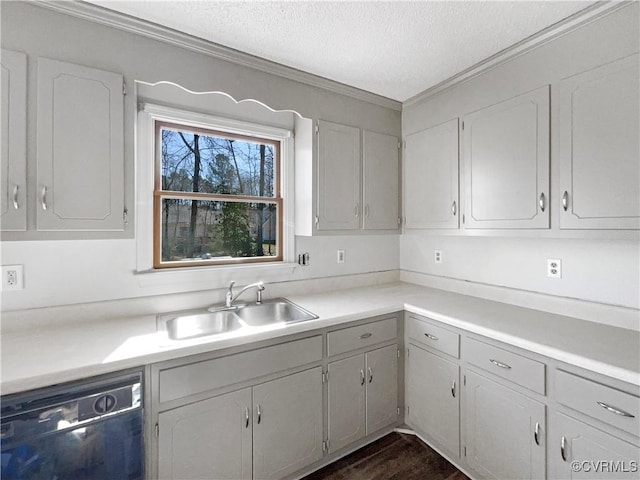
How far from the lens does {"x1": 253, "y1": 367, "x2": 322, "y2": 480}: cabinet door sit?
1538 mm

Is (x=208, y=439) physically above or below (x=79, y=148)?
below

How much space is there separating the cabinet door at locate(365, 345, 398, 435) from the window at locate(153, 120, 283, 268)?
3.25 ft

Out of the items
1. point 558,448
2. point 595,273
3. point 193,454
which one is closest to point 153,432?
point 193,454

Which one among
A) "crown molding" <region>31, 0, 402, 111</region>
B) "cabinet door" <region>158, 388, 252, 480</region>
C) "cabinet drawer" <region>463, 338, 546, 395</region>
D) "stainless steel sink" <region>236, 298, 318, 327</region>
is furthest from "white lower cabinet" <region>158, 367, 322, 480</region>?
"crown molding" <region>31, 0, 402, 111</region>

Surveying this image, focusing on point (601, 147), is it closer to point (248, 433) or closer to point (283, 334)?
point (283, 334)

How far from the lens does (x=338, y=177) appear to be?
2.14 metres

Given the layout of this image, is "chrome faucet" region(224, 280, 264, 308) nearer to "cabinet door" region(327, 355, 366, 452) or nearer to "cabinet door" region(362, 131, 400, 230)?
"cabinet door" region(327, 355, 366, 452)

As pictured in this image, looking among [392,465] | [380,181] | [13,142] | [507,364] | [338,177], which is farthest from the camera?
[380,181]

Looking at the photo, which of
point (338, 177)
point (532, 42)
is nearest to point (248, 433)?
point (338, 177)

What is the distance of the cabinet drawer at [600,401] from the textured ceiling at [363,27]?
1627mm

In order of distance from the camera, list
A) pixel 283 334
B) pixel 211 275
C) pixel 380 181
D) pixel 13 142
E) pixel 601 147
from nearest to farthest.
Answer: pixel 13 142 < pixel 601 147 < pixel 283 334 < pixel 211 275 < pixel 380 181

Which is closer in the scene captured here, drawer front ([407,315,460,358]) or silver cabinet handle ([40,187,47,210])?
silver cabinet handle ([40,187,47,210])

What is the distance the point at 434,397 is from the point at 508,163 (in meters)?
1.45

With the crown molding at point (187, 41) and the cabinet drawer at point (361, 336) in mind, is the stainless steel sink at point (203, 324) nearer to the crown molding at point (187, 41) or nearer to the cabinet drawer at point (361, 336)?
the cabinet drawer at point (361, 336)
